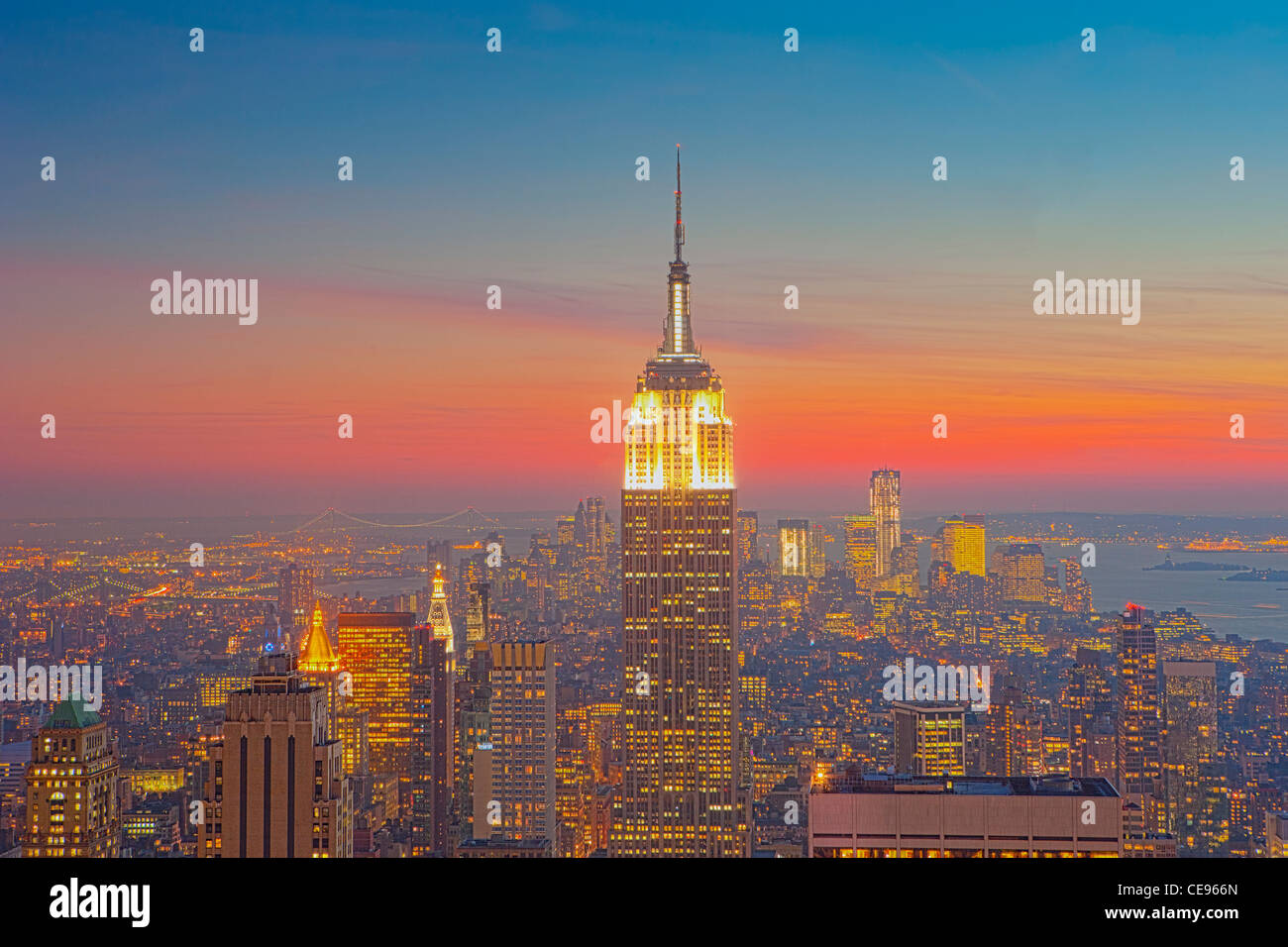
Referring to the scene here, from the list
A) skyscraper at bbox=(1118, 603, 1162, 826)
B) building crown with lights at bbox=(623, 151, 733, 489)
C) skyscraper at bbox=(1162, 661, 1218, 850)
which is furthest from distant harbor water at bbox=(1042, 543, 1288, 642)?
building crown with lights at bbox=(623, 151, 733, 489)

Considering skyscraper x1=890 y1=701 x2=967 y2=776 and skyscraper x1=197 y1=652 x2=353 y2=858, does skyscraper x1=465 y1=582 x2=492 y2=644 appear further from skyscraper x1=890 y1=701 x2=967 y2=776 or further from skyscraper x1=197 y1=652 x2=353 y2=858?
skyscraper x1=197 y1=652 x2=353 y2=858

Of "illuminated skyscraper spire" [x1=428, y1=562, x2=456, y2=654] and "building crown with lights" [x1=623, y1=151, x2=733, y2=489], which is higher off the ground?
"building crown with lights" [x1=623, y1=151, x2=733, y2=489]

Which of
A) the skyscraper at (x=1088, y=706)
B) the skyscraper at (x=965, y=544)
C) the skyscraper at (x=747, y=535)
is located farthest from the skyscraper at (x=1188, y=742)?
the skyscraper at (x=747, y=535)

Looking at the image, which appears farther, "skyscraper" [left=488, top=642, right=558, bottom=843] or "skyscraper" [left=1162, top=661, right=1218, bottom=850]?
"skyscraper" [left=488, top=642, right=558, bottom=843]

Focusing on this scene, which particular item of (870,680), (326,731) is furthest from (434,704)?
(326,731)

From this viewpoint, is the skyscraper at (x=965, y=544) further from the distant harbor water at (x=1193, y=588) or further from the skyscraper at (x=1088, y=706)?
the skyscraper at (x=1088, y=706)

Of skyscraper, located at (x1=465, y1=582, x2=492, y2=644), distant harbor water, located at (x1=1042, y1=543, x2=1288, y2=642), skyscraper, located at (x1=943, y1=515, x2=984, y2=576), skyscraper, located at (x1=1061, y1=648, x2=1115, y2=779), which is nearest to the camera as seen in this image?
distant harbor water, located at (x1=1042, y1=543, x2=1288, y2=642)

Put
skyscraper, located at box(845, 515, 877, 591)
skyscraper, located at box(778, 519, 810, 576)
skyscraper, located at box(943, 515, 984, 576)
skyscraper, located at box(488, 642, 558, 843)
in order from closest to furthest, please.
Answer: skyscraper, located at box(943, 515, 984, 576)
skyscraper, located at box(845, 515, 877, 591)
skyscraper, located at box(488, 642, 558, 843)
skyscraper, located at box(778, 519, 810, 576)
